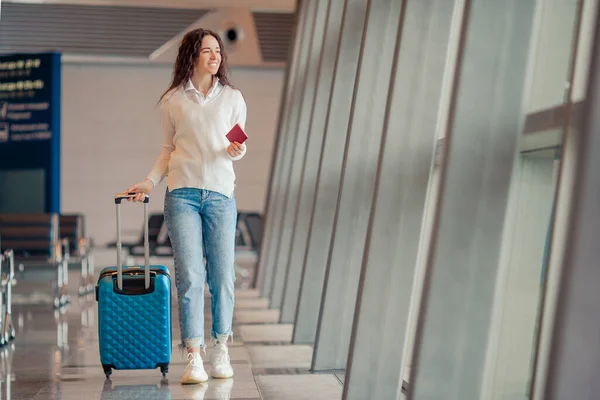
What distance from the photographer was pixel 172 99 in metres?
4.07

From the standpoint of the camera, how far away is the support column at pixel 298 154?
24.9 feet

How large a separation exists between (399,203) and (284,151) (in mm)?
6674

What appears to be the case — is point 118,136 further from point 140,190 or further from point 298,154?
point 140,190

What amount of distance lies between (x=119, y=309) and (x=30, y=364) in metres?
1.10

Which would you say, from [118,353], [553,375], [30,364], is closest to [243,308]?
[30,364]

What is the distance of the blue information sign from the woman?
31.3 feet

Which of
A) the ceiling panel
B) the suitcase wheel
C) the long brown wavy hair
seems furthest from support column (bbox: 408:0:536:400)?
the ceiling panel

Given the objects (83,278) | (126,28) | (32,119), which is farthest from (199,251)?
(126,28)

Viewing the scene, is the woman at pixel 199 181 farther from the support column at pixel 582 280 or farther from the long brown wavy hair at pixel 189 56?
the support column at pixel 582 280

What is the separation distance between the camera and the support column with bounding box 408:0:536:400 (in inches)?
91.1

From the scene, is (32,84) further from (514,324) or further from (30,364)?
(514,324)

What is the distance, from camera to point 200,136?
4.04 meters

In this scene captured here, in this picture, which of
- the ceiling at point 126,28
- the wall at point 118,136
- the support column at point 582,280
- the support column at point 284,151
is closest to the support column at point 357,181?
the support column at point 582,280

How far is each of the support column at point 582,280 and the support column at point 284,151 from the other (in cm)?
676
